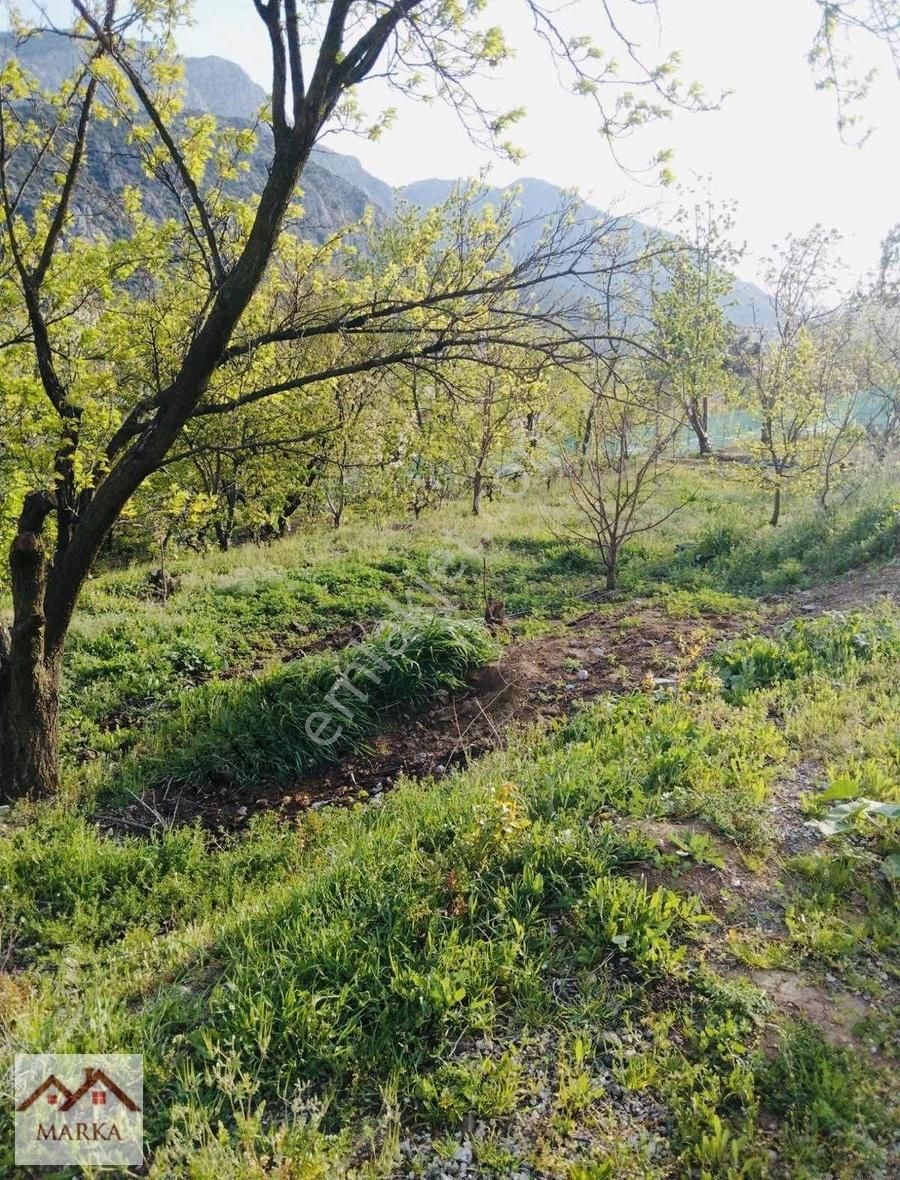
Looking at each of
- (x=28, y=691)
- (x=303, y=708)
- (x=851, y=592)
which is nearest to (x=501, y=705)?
(x=303, y=708)

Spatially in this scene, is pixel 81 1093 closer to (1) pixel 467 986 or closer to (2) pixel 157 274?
(1) pixel 467 986

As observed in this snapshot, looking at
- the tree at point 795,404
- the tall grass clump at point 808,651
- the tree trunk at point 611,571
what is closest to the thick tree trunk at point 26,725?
the tall grass clump at point 808,651

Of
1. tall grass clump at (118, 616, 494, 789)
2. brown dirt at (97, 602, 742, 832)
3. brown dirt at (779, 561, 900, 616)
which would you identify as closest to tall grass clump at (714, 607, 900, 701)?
brown dirt at (97, 602, 742, 832)

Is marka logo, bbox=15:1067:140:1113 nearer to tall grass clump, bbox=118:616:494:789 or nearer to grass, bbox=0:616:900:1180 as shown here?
grass, bbox=0:616:900:1180

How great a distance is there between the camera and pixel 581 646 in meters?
6.97

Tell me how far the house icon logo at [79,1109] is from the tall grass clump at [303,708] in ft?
9.58

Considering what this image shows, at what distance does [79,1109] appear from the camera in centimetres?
229

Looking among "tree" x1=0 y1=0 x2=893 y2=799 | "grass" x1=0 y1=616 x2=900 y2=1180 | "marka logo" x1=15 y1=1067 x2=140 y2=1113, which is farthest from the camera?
"tree" x1=0 y1=0 x2=893 y2=799

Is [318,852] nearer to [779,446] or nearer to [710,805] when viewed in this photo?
[710,805]

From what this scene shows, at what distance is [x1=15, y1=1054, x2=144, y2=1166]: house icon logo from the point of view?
85.1 inches

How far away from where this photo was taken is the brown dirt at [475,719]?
505 cm

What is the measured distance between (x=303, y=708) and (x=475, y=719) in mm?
1493

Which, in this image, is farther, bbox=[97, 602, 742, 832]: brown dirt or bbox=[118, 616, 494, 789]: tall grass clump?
bbox=[118, 616, 494, 789]: tall grass clump

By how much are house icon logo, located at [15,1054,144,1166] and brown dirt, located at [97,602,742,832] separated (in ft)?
7.77
